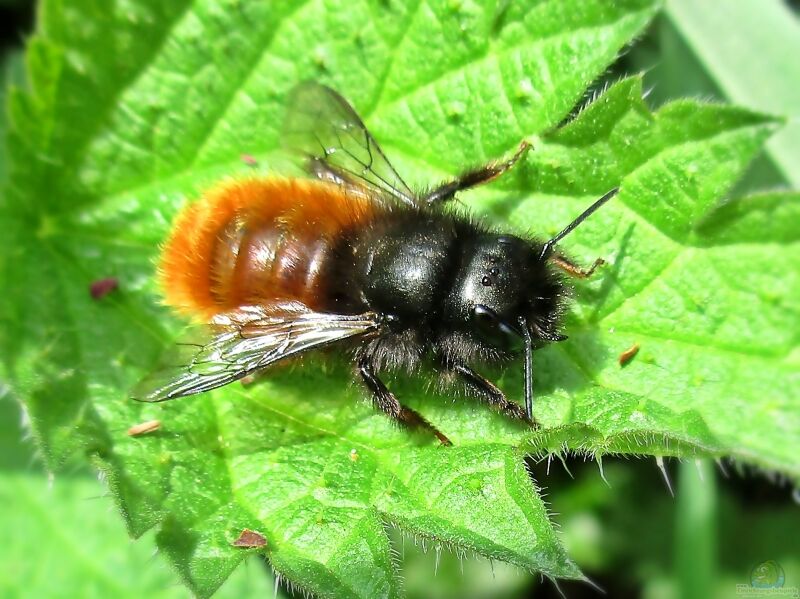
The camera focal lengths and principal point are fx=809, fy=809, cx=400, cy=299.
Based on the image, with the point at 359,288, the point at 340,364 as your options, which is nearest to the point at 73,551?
the point at 340,364

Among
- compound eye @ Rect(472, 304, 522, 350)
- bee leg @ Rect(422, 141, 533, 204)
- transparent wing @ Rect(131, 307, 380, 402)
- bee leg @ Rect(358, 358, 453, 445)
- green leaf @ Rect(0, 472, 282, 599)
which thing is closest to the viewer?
compound eye @ Rect(472, 304, 522, 350)

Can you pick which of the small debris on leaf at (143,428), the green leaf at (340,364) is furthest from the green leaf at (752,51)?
the small debris on leaf at (143,428)

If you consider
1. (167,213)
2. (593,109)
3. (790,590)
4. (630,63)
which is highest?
(630,63)

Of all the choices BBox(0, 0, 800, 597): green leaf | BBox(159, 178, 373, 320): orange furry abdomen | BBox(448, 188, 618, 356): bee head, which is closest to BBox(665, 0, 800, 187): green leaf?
BBox(0, 0, 800, 597): green leaf

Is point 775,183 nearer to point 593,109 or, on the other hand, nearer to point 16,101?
point 593,109

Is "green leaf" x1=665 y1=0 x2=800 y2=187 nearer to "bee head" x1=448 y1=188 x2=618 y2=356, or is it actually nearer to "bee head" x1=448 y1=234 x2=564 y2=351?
"bee head" x1=448 y1=188 x2=618 y2=356

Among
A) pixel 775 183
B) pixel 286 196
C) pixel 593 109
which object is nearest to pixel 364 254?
pixel 286 196

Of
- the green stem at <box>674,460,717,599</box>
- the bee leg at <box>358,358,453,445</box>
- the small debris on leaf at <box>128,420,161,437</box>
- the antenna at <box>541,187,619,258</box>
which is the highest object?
the antenna at <box>541,187,619,258</box>
